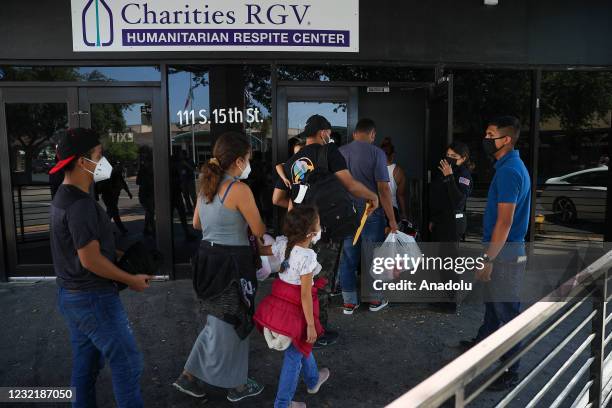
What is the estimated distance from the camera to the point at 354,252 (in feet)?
15.2

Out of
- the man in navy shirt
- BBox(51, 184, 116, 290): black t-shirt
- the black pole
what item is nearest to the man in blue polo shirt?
the man in navy shirt

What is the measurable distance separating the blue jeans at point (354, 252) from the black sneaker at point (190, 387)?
1.87 meters

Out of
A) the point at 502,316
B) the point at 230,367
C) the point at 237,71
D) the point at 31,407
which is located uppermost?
the point at 237,71

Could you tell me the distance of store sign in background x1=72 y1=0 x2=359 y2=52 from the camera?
18.2 ft

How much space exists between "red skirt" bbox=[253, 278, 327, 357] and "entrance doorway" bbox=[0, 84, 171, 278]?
3288 mm

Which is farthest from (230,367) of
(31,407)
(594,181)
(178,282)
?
(594,181)

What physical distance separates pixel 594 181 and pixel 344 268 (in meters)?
4.18

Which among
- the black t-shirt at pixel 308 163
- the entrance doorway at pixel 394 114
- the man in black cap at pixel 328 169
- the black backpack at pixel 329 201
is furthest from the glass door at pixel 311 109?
the black backpack at pixel 329 201

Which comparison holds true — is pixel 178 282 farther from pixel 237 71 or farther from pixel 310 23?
pixel 310 23

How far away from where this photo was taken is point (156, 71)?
19.0ft

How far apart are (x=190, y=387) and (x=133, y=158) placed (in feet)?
11.4

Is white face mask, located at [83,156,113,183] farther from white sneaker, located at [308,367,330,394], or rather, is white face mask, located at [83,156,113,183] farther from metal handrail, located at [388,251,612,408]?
metal handrail, located at [388,251,612,408]

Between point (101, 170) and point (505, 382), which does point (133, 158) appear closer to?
point (101, 170)

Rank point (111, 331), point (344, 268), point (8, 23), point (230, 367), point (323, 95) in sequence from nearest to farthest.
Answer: point (111, 331) → point (230, 367) → point (344, 268) → point (8, 23) → point (323, 95)
